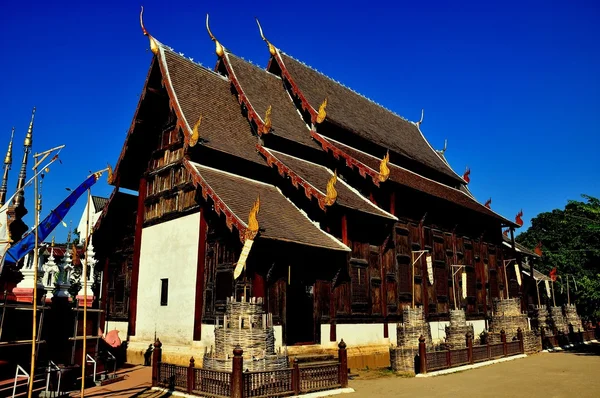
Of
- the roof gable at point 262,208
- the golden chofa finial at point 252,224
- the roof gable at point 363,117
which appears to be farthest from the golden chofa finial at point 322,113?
the golden chofa finial at point 252,224

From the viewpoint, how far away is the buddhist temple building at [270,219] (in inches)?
561

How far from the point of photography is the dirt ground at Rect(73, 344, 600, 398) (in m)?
11.3

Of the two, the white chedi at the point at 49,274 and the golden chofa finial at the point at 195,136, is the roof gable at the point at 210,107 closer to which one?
the golden chofa finial at the point at 195,136

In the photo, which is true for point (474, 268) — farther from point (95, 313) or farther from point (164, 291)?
point (95, 313)

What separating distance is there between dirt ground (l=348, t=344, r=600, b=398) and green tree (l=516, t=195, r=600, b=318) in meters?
4.12

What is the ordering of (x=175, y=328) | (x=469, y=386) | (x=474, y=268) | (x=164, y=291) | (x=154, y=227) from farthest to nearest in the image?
(x=474, y=268) < (x=154, y=227) < (x=164, y=291) < (x=175, y=328) < (x=469, y=386)

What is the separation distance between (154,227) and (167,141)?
3159mm

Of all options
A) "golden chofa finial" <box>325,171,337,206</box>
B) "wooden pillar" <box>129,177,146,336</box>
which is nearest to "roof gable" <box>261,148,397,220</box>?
"golden chofa finial" <box>325,171,337,206</box>

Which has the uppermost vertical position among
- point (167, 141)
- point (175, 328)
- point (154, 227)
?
point (167, 141)

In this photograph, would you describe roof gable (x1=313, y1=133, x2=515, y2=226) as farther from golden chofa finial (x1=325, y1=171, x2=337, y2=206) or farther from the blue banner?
the blue banner

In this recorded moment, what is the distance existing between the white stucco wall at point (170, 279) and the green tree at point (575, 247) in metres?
13.2

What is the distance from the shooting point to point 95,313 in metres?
12.7

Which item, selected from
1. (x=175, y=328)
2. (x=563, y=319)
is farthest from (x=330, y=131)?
(x=563, y=319)

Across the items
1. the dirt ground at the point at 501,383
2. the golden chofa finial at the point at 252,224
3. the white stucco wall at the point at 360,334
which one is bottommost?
the dirt ground at the point at 501,383
